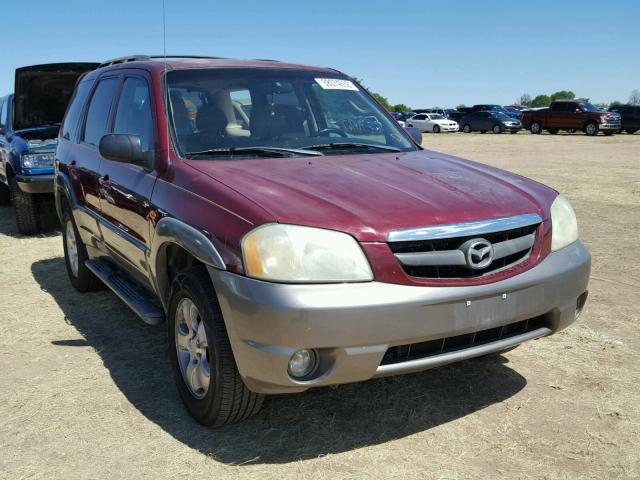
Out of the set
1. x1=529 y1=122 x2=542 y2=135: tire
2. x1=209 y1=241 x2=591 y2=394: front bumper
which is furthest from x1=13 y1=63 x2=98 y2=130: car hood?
x1=529 y1=122 x2=542 y2=135: tire

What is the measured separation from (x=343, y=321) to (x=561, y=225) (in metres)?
1.41

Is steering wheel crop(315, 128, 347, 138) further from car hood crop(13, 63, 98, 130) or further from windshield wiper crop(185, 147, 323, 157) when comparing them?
car hood crop(13, 63, 98, 130)

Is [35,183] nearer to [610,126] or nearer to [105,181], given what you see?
[105,181]

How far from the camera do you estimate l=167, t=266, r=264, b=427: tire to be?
2979 mm

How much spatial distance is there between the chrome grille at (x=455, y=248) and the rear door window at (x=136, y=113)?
170 centimetres

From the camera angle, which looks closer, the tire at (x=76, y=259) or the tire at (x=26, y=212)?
the tire at (x=76, y=259)

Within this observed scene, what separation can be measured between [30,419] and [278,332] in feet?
5.25

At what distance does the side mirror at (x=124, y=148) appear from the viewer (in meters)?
3.66

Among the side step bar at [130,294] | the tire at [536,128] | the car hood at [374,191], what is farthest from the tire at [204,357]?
the tire at [536,128]

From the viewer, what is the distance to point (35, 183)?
8055mm

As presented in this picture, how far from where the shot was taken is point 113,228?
14.4ft

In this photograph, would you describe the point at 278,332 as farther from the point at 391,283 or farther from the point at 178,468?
the point at 178,468

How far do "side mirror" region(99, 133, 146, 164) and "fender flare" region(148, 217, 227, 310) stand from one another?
1.47 feet

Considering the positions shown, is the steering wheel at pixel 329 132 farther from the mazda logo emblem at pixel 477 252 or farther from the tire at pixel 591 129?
the tire at pixel 591 129
